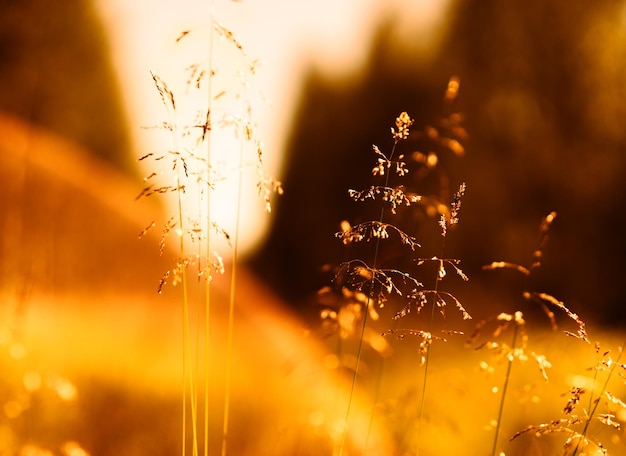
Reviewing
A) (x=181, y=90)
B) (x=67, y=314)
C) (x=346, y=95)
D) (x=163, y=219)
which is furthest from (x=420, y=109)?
(x=67, y=314)

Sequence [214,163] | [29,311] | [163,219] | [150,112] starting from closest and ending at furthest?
1. [214,163]
2. [29,311]
3. [150,112]
4. [163,219]

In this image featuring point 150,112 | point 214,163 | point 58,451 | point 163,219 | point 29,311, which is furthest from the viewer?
point 163,219

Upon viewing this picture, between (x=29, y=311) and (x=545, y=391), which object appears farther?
(x=29, y=311)

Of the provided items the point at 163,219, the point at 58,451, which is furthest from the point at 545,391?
the point at 163,219

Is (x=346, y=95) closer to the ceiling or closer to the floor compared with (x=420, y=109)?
closer to the ceiling

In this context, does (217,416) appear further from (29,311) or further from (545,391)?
(545,391)

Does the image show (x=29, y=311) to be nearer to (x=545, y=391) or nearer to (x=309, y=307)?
(x=309, y=307)

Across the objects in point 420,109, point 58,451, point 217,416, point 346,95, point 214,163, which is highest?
point 346,95
